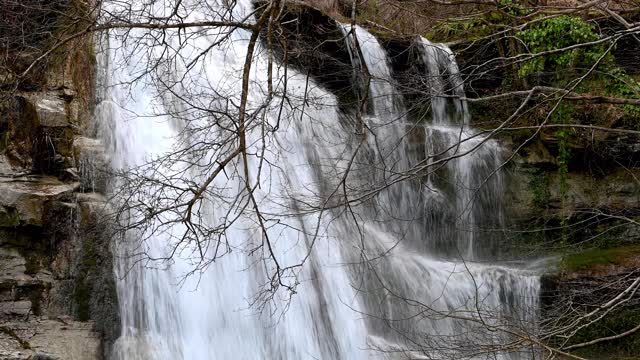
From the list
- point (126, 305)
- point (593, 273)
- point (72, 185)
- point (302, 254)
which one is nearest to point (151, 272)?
point (126, 305)

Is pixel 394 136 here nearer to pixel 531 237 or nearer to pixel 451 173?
pixel 451 173

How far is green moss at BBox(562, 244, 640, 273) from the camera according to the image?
9.85 metres

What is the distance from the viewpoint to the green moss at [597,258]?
32.3 feet

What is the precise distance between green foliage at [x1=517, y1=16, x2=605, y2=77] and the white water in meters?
1.84

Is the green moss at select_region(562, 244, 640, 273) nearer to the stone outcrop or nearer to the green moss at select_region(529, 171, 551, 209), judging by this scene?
the green moss at select_region(529, 171, 551, 209)

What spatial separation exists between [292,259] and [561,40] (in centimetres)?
591

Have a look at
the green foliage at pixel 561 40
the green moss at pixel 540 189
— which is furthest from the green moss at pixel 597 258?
the green foliage at pixel 561 40

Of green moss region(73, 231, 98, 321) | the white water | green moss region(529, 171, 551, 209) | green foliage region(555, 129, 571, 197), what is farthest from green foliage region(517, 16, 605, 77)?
green moss region(73, 231, 98, 321)

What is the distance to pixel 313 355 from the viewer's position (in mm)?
7520

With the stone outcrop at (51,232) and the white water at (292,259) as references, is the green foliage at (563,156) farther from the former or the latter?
the stone outcrop at (51,232)

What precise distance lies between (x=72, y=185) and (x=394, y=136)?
4975mm

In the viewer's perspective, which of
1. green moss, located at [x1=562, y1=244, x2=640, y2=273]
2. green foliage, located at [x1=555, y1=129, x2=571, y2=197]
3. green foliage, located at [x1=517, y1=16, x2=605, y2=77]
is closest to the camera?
green moss, located at [x1=562, y1=244, x2=640, y2=273]

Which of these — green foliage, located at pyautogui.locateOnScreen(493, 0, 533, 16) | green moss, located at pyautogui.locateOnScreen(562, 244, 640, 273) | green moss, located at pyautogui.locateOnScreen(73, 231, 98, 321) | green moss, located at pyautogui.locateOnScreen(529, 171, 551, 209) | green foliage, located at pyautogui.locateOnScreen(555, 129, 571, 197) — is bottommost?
green moss, located at pyautogui.locateOnScreen(562, 244, 640, 273)

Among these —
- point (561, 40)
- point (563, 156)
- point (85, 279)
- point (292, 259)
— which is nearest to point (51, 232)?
point (85, 279)
